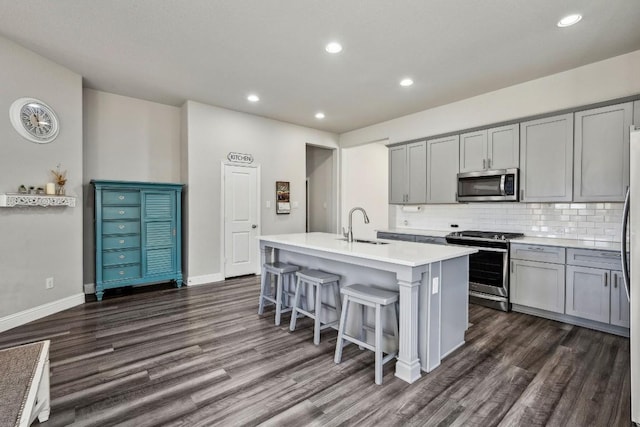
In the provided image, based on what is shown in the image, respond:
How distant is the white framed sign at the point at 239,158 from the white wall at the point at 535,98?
2662mm

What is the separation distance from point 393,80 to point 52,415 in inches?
173

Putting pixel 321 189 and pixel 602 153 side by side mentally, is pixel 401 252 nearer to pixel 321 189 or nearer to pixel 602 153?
pixel 602 153

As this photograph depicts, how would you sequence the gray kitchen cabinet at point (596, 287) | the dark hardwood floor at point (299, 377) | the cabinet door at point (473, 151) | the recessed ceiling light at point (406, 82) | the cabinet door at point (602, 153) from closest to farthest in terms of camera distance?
the dark hardwood floor at point (299, 377)
the gray kitchen cabinet at point (596, 287)
the cabinet door at point (602, 153)
the recessed ceiling light at point (406, 82)
the cabinet door at point (473, 151)

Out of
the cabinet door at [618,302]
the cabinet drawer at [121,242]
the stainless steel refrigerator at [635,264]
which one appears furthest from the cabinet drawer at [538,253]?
the cabinet drawer at [121,242]

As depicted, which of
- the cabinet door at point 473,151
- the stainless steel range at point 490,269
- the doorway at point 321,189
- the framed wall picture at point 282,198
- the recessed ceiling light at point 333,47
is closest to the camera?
the recessed ceiling light at point 333,47

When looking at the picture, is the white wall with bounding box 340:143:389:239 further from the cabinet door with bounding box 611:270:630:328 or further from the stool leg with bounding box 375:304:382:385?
the stool leg with bounding box 375:304:382:385

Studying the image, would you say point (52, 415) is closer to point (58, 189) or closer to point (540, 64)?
point (58, 189)

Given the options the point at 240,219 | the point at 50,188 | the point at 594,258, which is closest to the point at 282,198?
the point at 240,219

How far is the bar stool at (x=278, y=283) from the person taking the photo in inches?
133

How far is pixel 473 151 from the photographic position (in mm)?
4441

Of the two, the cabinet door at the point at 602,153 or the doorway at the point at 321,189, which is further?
the doorway at the point at 321,189

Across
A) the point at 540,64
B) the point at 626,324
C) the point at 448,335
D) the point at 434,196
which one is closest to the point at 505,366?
the point at 448,335

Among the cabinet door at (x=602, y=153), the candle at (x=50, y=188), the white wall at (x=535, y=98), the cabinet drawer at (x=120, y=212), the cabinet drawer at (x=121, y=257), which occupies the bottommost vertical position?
the cabinet drawer at (x=121, y=257)

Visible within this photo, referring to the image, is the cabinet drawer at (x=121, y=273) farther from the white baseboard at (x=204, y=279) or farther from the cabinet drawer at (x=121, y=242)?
→ the white baseboard at (x=204, y=279)
